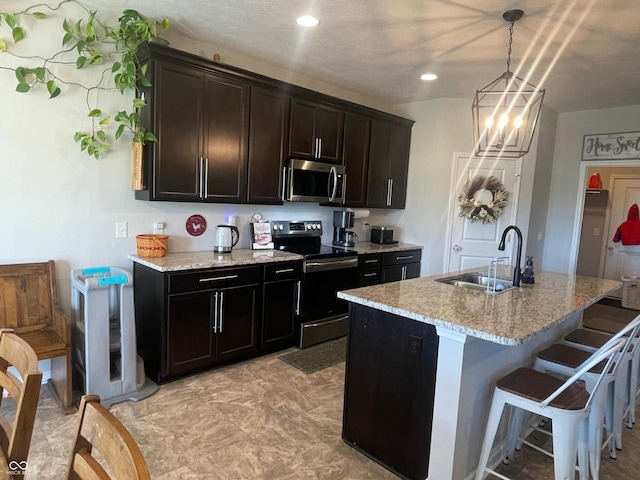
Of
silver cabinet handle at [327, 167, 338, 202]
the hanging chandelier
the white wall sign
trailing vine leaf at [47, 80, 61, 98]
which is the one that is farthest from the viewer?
the white wall sign

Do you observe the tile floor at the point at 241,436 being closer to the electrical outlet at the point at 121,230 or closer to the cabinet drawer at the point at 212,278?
the cabinet drawer at the point at 212,278

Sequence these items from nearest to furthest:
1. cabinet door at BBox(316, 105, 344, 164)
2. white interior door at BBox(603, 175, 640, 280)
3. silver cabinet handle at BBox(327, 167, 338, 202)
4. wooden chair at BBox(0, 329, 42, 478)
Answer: wooden chair at BBox(0, 329, 42, 478), cabinet door at BBox(316, 105, 344, 164), silver cabinet handle at BBox(327, 167, 338, 202), white interior door at BBox(603, 175, 640, 280)

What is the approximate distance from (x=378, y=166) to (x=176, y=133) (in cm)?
246

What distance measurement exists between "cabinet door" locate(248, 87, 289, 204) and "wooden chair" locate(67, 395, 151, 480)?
2.68m

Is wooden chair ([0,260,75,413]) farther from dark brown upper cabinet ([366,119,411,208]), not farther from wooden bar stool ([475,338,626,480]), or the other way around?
dark brown upper cabinet ([366,119,411,208])

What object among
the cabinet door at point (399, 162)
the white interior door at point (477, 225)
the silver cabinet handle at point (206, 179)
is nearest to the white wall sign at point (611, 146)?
the white interior door at point (477, 225)

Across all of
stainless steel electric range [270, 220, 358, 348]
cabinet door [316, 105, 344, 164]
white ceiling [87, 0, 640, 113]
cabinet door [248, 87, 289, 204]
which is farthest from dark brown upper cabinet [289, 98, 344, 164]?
stainless steel electric range [270, 220, 358, 348]

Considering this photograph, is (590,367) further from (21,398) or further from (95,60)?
(95,60)

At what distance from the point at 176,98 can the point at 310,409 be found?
245cm

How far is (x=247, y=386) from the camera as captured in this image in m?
3.00

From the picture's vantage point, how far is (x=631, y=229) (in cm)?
643

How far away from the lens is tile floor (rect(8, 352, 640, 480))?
209cm

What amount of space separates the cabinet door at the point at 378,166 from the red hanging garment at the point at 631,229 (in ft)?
14.6

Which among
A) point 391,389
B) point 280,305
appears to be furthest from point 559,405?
point 280,305
